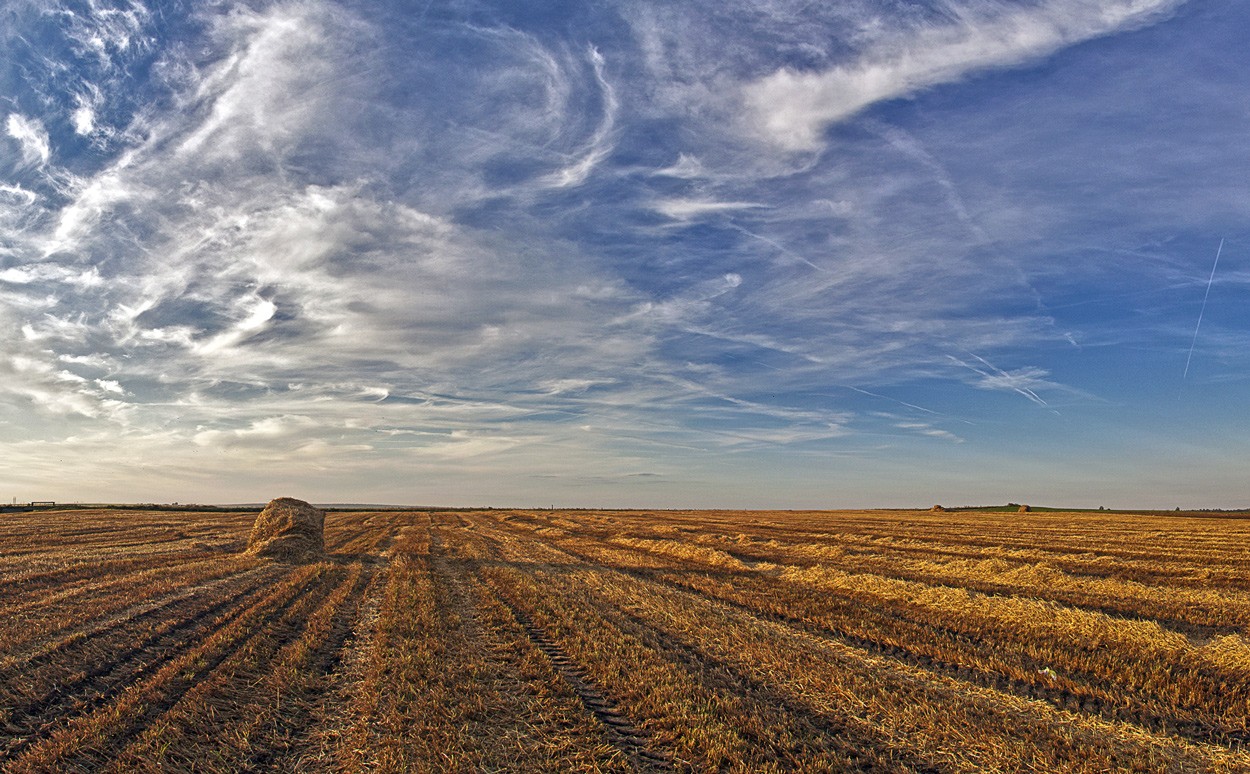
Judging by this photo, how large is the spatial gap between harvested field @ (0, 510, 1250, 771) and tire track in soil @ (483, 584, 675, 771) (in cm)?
4

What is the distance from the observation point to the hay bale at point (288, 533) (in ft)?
83.8

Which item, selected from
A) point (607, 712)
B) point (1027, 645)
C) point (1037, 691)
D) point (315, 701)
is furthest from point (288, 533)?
point (1037, 691)

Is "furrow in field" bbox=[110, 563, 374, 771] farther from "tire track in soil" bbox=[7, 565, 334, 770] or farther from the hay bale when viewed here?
the hay bale

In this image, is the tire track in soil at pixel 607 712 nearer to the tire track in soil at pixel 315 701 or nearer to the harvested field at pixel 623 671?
the harvested field at pixel 623 671

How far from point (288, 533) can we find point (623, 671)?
2247 cm

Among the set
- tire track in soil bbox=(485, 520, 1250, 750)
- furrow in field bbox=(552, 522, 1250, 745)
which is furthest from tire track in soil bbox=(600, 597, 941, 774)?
furrow in field bbox=(552, 522, 1250, 745)

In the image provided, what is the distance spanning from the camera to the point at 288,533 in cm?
2675

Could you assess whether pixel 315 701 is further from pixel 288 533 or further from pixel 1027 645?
pixel 288 533

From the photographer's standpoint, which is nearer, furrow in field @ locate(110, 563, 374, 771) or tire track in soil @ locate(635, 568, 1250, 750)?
furrow in field @ locate(110, 563, 374, 771)

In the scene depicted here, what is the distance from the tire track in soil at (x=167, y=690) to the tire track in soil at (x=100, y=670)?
0.08 ft

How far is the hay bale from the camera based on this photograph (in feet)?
83.8

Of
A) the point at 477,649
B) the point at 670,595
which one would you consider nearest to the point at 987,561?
the point at 670,595

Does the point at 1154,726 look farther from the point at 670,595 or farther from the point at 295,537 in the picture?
the point at 295,537

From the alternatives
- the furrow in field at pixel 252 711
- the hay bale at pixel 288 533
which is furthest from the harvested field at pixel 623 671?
the hay bale at pixel 288 533
